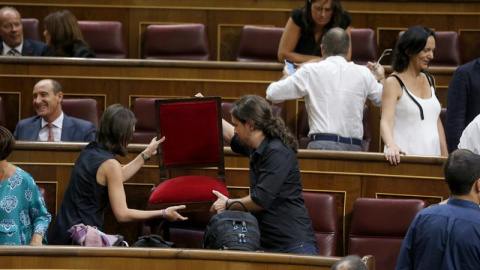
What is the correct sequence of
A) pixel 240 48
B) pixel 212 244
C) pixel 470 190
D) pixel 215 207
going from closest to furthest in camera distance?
pixel 470 190 → pixel 212 244 → pixel 215 207 → pixel 240 48

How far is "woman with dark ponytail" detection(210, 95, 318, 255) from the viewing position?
2420 millimetres

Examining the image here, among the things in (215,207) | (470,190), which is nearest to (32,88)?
(215,207)

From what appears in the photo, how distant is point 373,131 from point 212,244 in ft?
3.47

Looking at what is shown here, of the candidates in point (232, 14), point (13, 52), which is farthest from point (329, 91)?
point (13, 52)

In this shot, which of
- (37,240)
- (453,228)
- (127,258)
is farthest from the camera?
(37,240)

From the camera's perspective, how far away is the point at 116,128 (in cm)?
260

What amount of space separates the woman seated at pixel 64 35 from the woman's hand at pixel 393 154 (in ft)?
4.13

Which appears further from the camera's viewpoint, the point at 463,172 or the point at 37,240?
the point at 37,240

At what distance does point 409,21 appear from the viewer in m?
3.84

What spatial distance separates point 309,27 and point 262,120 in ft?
2.92

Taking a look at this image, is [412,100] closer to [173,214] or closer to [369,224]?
[369,224]

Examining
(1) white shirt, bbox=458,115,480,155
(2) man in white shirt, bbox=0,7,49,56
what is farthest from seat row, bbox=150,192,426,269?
(2) man in white shirt, bbox=0,7,49,56

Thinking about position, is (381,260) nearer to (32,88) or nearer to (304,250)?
(304,250)

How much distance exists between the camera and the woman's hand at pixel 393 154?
8.98ft
